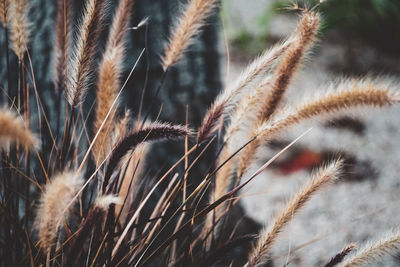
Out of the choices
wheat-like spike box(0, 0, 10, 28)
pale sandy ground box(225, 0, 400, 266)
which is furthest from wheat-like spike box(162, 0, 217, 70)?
pale sandy ground box(225, 0, 400, 266)

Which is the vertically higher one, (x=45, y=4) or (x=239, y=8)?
(x=45, y=4)

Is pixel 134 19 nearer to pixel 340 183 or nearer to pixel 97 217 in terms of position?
pixel 97 217

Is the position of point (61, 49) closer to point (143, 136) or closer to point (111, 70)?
point (111, 70)

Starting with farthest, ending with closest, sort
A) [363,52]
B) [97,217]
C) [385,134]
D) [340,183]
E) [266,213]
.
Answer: [363,52], [385,134], [340,183], [266,213], [97,217]

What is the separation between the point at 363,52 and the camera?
300 centimetres

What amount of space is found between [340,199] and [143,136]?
156 centimetres

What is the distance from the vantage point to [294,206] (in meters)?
0.75

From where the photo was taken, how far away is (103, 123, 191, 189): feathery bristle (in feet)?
2.12

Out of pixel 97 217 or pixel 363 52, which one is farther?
pixel 363 52

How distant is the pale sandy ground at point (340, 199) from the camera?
1.64 metres

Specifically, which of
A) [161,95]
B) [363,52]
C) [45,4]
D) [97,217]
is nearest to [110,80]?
[97,217]

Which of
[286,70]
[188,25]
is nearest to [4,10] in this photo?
[188,25]

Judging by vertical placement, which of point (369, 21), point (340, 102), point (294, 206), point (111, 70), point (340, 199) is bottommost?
point (340, 199)

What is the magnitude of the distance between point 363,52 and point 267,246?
268 centimetres
